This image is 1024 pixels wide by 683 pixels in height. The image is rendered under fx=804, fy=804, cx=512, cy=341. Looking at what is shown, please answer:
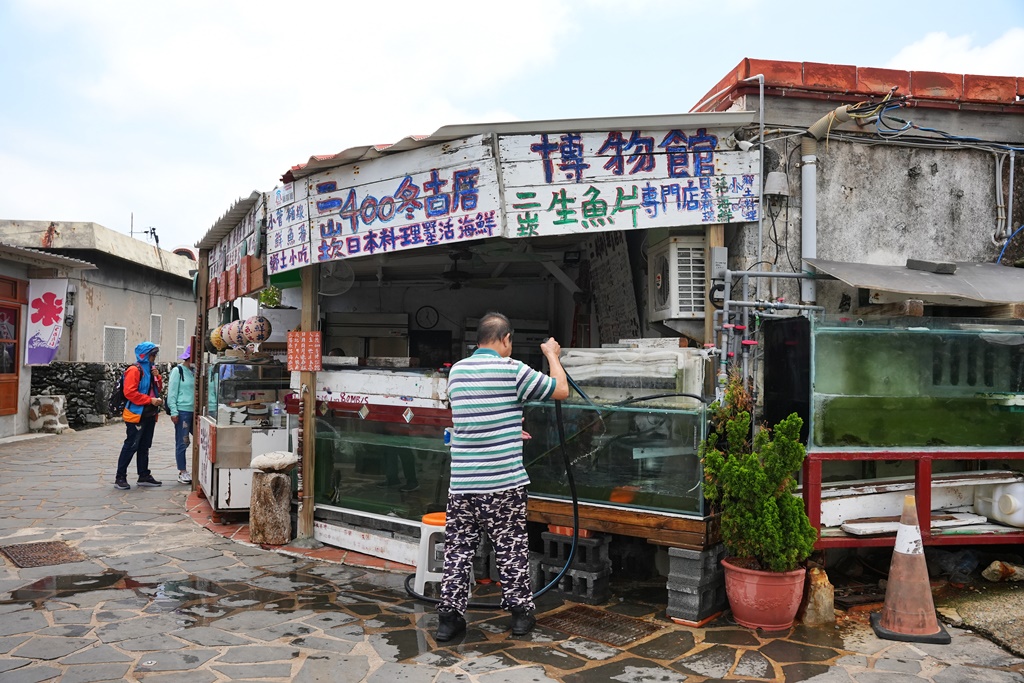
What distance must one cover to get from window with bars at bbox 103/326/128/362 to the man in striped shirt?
2173 cm

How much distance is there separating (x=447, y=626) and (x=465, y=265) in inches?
327

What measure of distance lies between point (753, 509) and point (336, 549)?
15.3ft

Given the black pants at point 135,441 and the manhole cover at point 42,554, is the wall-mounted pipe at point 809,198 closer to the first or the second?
the manhole cover at point 42,554

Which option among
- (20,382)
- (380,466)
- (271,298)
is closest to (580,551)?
(380,466)

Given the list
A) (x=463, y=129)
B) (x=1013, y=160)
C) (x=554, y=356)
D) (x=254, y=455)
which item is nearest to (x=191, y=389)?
(x=254, y=455)

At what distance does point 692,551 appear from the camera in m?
6.14

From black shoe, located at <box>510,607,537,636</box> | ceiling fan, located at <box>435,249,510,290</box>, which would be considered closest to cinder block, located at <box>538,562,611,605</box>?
black shoe, located at <box>510,607,537,636</box>

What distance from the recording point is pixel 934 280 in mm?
6984

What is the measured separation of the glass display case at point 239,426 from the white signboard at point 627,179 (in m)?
4.67

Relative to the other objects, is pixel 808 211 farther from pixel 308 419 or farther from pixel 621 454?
pixel 308 419

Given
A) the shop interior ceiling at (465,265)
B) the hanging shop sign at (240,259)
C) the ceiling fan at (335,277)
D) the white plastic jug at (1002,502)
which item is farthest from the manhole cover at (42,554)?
the white plastic jug at (1002,502)

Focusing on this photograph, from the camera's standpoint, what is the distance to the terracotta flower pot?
5875mm

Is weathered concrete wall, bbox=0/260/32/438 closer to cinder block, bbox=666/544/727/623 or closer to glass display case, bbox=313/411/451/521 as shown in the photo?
glass display case, bbox=313/411/451/521

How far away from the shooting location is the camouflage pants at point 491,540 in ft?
18.9
